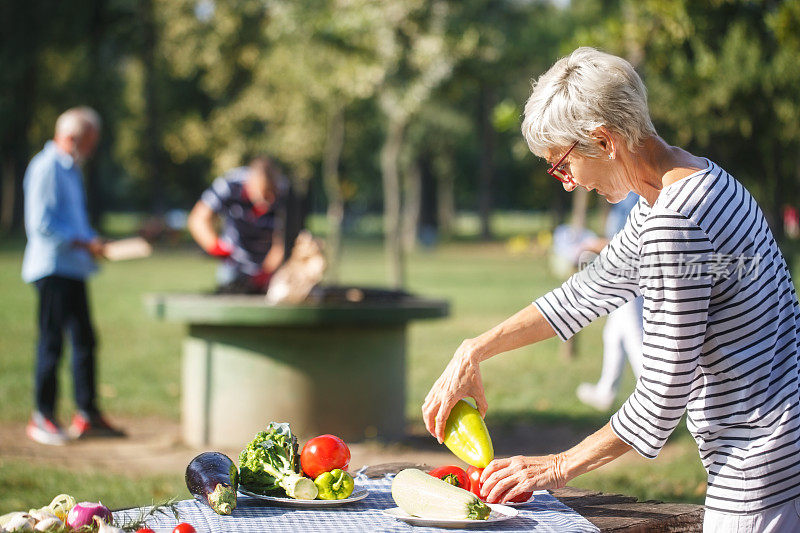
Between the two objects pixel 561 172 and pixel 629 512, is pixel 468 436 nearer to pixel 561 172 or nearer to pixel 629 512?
pixel 629 512

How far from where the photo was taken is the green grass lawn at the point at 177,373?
6.15 metres

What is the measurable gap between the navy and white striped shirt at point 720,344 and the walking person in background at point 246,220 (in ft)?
18.7

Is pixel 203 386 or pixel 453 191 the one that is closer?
pixel 203 386

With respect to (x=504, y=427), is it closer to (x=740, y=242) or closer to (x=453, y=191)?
(x=740, y=242)

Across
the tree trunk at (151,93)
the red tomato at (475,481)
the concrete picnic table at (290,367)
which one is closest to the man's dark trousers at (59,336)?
the concrete picnic table at (290,367)

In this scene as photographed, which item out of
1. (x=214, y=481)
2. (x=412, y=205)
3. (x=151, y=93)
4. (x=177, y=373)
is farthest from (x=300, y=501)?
(x=412, y=205)

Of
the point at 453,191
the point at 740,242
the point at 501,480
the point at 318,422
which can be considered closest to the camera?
the point at 740,242

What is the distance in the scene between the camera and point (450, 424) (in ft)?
9.12

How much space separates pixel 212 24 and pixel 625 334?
115 feet

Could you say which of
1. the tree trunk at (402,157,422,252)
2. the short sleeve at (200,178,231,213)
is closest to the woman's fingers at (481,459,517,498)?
the short sleeve at (200,178,231,213)

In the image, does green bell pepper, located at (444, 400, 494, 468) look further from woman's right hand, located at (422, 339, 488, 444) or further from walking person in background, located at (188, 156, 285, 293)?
walking person in background, located at (188, 156, 285, 293)

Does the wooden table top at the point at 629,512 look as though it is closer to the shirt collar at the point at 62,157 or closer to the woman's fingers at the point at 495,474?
the woman's fingers at the point at 495,474

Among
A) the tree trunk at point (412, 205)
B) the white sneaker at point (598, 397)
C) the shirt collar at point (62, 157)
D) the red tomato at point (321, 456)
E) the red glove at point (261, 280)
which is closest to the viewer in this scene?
the red tomato at point (321, 456)

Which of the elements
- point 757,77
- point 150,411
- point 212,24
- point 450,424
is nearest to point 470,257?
point 212,24
